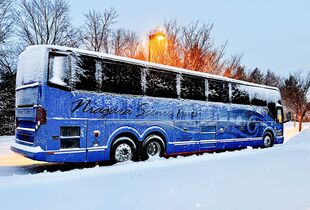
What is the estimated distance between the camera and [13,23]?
28938mm

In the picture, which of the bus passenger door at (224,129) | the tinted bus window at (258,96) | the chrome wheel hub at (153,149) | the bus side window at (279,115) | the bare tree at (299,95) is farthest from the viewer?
the bare tree at (299,95)

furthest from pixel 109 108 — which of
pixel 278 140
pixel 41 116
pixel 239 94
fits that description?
pixel 278 140

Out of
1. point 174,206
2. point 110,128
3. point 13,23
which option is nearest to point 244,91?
point 110,128

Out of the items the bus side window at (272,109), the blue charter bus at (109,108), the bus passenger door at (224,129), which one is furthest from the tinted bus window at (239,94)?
the bus side window at (272,109)

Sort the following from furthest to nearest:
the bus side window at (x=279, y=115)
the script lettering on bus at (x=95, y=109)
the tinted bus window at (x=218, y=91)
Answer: the bus side window at (x=279, y=115) < the tinted bus window at (x=218, y=91) < the script lettering on bus at (x=95, y=109)

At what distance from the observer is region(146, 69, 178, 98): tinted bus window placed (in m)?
9.70

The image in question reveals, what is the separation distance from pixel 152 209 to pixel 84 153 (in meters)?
4.29

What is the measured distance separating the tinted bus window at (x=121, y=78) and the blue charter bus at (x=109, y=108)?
3 cm

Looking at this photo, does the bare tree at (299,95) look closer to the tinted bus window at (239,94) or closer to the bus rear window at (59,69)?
the tinted bus window at (239,94)

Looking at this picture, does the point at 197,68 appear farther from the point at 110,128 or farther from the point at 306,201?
the point at 306,201

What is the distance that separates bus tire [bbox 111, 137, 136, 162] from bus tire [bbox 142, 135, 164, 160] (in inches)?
16.0

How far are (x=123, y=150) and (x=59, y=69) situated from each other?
294 cm

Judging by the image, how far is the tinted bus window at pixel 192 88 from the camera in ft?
35.6

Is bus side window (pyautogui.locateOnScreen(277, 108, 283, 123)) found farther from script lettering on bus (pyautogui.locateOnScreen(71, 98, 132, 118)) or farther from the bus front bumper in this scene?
script lettering on bus (pyautogui.locateOnScreen(71, 98, 132, 118))
